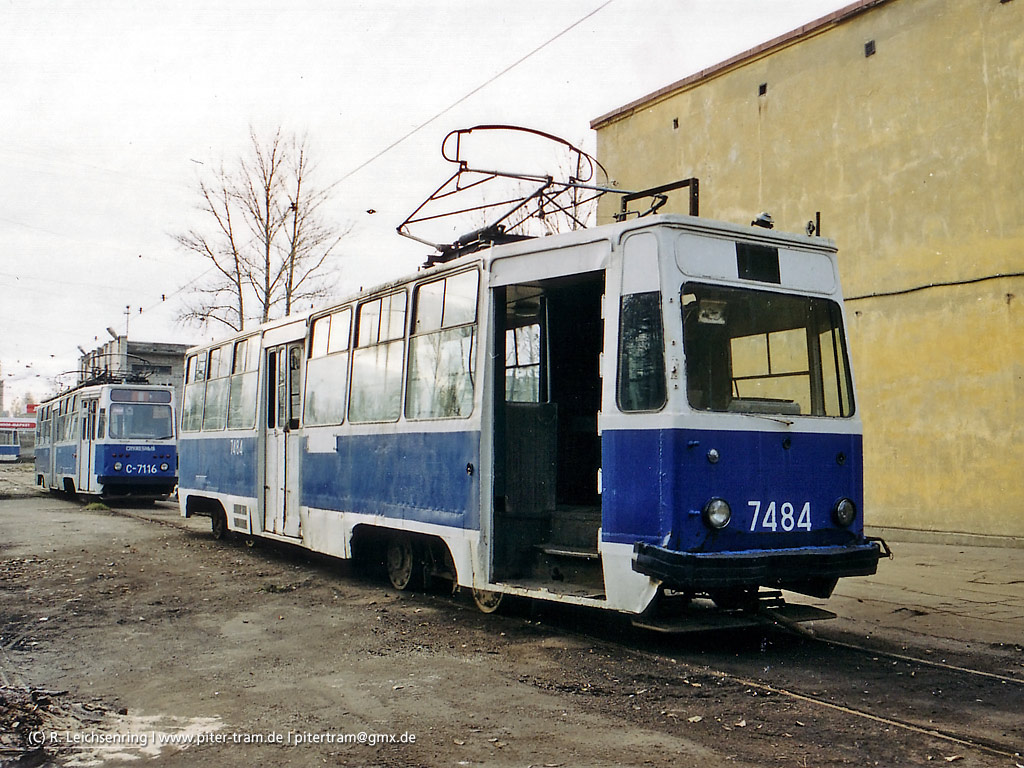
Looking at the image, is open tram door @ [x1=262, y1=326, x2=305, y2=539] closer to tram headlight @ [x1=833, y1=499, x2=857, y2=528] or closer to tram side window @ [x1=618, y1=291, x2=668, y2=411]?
tram side window @ [x1=618, y1=291, x2=668, y2=411]

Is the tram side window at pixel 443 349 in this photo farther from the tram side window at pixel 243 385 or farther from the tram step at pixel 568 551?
the tram side window at pixel 243 385

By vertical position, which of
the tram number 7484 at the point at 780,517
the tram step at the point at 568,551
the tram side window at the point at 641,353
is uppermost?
the tram side window at the point at 641,353

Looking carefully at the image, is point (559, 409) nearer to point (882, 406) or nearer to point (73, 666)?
point (73, 666)

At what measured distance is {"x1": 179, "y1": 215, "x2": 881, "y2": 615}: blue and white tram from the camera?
6668 mm

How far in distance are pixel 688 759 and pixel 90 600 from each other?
694cm

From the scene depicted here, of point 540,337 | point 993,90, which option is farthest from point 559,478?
point 993,90

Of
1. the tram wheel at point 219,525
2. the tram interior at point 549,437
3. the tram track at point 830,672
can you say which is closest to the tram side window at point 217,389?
the tram wheel at point 219,525

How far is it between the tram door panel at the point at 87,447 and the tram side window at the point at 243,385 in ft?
39.7

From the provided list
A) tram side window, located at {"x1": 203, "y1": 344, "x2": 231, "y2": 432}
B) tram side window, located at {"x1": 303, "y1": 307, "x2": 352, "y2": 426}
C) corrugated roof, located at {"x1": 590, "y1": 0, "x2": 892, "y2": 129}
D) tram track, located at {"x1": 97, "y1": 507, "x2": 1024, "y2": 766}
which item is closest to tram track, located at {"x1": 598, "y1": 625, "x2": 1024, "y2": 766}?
tram track, located at {"x1": 97, "y1": 507, "x2": 1024, "y2": 766}

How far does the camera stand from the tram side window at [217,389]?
1447 centimetres

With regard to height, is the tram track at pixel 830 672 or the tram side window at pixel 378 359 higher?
the tram side window at pixel 378 359

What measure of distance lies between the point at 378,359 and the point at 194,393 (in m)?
7.23

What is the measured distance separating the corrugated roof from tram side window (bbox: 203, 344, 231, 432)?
9739 millimetres

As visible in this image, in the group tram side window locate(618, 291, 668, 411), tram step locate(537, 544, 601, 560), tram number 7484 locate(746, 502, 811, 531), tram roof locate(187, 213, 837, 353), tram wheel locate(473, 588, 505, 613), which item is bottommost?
tram wheel locate(473, 588, 505, 613)
